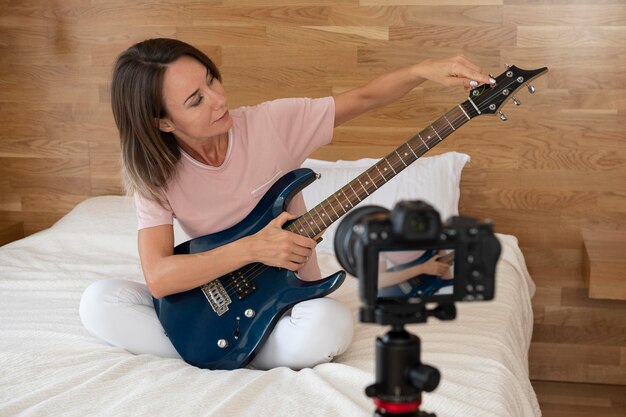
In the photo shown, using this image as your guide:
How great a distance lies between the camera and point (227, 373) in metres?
1.80

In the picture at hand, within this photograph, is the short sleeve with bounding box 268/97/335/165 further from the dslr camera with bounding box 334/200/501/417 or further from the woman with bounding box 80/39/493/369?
the dslr camera with bounding box 334/200/501/417

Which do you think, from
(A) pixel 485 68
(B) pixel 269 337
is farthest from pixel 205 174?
(A) pixel 485 68

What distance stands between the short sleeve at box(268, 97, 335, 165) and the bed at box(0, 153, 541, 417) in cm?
42

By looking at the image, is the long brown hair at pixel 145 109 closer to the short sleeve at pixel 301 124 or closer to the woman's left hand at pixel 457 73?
the short sleeve at pixel 301 124

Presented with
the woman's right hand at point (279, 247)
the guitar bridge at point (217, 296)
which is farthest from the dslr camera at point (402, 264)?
the guitar bridge at point (217, 296)

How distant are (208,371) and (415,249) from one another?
938 mm

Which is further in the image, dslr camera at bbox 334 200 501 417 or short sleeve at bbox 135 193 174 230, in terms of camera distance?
short sleeve at bbox 135 193 174 230

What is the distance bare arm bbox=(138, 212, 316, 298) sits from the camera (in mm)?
1810

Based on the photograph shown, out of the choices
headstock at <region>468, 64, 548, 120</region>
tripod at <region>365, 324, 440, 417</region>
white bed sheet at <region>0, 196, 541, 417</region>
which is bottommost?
white bed sheet at <region>0, 196, 541, 417</region>

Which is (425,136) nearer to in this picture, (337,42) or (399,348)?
(399,348)

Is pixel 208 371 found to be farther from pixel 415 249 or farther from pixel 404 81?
pixel 415 249

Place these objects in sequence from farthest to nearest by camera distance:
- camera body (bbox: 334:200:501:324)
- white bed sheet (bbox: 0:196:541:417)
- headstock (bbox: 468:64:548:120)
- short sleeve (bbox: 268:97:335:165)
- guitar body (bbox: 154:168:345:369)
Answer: short sleeve (bbox: 268:97:335:165) < guitar body (bbox: 154:168:345:369) < headstock (bbox: 468:64:548:120) < white bed sheet (bbox: 0:196:541:417) < camera body (bbox: 334:200:501:324)

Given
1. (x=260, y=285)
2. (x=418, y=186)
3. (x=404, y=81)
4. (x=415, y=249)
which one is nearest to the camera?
(x=415, y=249)

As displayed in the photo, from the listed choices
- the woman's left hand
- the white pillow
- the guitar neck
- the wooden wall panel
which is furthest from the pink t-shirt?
the wooden wall panel
